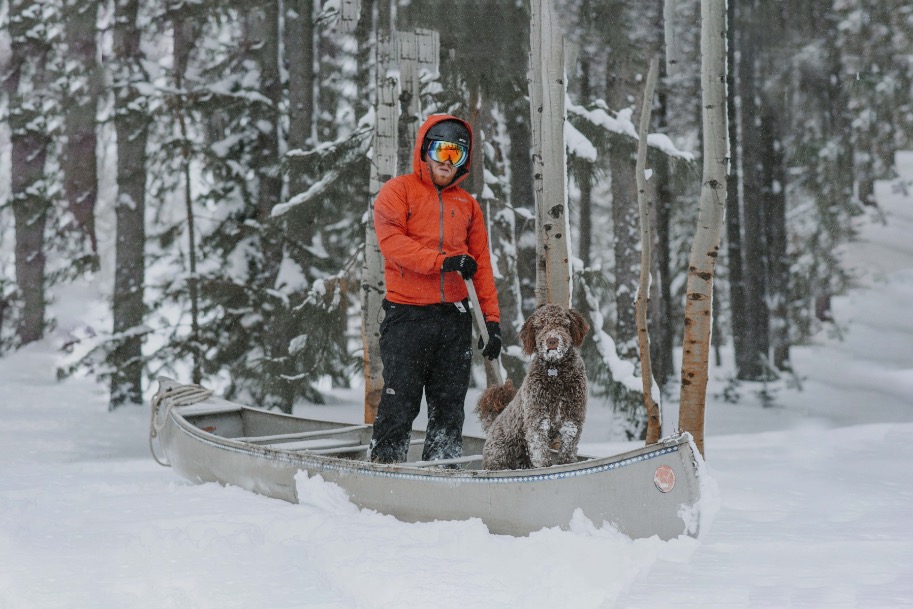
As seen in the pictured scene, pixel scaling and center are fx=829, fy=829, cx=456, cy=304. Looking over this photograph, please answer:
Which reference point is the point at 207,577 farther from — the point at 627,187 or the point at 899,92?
the point at 899,92

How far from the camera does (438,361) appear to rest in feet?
16.9

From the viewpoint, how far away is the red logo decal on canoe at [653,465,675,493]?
3.70 meters

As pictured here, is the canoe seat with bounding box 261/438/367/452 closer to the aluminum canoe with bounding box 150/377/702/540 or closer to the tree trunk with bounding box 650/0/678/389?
the aluminum canoe with bounding box 150/377/702/540

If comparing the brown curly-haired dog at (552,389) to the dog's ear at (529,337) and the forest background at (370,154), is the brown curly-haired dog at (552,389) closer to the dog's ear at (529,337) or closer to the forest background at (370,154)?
the dog's ear at (529,337)

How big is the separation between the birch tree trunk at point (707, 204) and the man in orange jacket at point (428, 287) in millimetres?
1746

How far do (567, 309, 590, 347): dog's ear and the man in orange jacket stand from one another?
2.07 ft

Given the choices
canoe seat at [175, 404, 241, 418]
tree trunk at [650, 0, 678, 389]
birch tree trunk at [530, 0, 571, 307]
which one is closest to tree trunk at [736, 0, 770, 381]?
tree trunk at [650, 0, 678, 389]

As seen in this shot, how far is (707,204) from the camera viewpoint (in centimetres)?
600

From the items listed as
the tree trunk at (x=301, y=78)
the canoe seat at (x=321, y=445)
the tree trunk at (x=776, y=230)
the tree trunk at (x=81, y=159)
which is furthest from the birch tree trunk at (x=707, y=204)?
the tree trunk at (x=81, y=159)

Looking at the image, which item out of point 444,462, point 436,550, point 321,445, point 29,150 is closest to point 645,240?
point 444,462

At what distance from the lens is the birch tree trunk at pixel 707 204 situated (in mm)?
5898

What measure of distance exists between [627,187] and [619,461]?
8.05 meters

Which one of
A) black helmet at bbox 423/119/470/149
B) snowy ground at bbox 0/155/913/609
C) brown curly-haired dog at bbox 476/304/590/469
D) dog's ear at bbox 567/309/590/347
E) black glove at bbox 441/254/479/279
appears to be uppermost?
black helmet at bbox 423/119/470/149

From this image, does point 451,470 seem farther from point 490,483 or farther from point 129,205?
point 129,205
